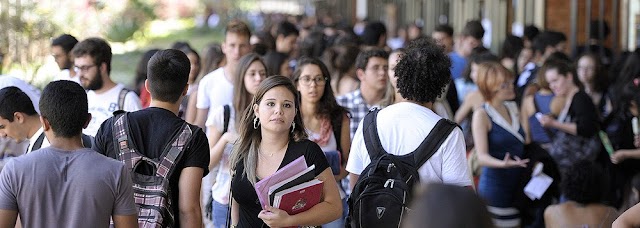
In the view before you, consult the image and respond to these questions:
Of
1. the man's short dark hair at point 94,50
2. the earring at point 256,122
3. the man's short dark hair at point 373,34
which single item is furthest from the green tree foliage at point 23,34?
the earring at point 256,122

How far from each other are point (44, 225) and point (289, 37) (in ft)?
26.3

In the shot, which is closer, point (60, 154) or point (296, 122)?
point (60, 154)

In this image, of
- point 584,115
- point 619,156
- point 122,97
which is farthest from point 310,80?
point 619,156

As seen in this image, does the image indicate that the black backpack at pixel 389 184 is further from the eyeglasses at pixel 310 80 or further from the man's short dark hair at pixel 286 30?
the man's short dark hair at pixel 286 30

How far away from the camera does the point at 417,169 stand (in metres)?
5.14

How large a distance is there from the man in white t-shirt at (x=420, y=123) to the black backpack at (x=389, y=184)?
0.04 m

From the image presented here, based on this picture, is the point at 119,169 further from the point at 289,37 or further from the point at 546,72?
the point at 289,37

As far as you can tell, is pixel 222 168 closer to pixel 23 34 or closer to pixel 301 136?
pixel 301 136

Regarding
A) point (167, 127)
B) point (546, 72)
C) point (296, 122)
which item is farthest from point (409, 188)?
point (546, 72)

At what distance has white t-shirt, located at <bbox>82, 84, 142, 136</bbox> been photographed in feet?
22.0

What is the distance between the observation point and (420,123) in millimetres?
5219

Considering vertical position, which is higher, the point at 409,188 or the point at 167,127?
the point at 167,127

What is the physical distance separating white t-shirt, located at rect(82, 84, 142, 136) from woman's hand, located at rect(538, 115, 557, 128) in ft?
12.4

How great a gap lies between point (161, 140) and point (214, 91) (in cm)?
287
